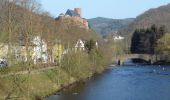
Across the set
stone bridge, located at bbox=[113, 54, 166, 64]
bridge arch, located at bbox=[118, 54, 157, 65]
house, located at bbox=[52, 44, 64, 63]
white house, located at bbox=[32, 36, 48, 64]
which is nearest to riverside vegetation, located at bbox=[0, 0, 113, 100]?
house, located at bbox=[52, 44, 64, 63]

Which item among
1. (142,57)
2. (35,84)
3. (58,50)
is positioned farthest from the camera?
(142,57)

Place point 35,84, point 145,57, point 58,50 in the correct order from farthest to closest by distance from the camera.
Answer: point 145,57
point 58,50
point 35,84

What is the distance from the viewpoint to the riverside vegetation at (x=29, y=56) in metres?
31.1

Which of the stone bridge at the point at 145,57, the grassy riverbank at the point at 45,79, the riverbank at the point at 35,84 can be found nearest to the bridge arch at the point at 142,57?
the stone bridge at the point at 145,57

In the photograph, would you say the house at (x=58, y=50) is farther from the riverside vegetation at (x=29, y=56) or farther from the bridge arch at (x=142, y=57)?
the bridge arch at (x=142, y=57)

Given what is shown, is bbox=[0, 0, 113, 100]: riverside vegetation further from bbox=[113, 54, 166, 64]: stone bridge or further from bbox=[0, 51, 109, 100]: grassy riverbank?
bbox=[113, 54, 166, 64]: stone bridge

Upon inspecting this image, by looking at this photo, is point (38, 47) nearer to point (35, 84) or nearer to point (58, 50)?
point (58, 50)

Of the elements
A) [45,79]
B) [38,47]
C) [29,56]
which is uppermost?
[38,47]

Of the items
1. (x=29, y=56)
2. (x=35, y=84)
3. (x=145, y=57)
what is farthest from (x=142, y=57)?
(x=29, y=56)

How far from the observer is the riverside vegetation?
31.1 meters

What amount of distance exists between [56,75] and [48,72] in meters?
1.24

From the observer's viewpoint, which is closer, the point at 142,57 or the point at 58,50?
the point at 58,50

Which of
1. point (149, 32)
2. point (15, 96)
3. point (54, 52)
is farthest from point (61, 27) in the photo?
point (149, 32)

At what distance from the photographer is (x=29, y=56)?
37.3 m
